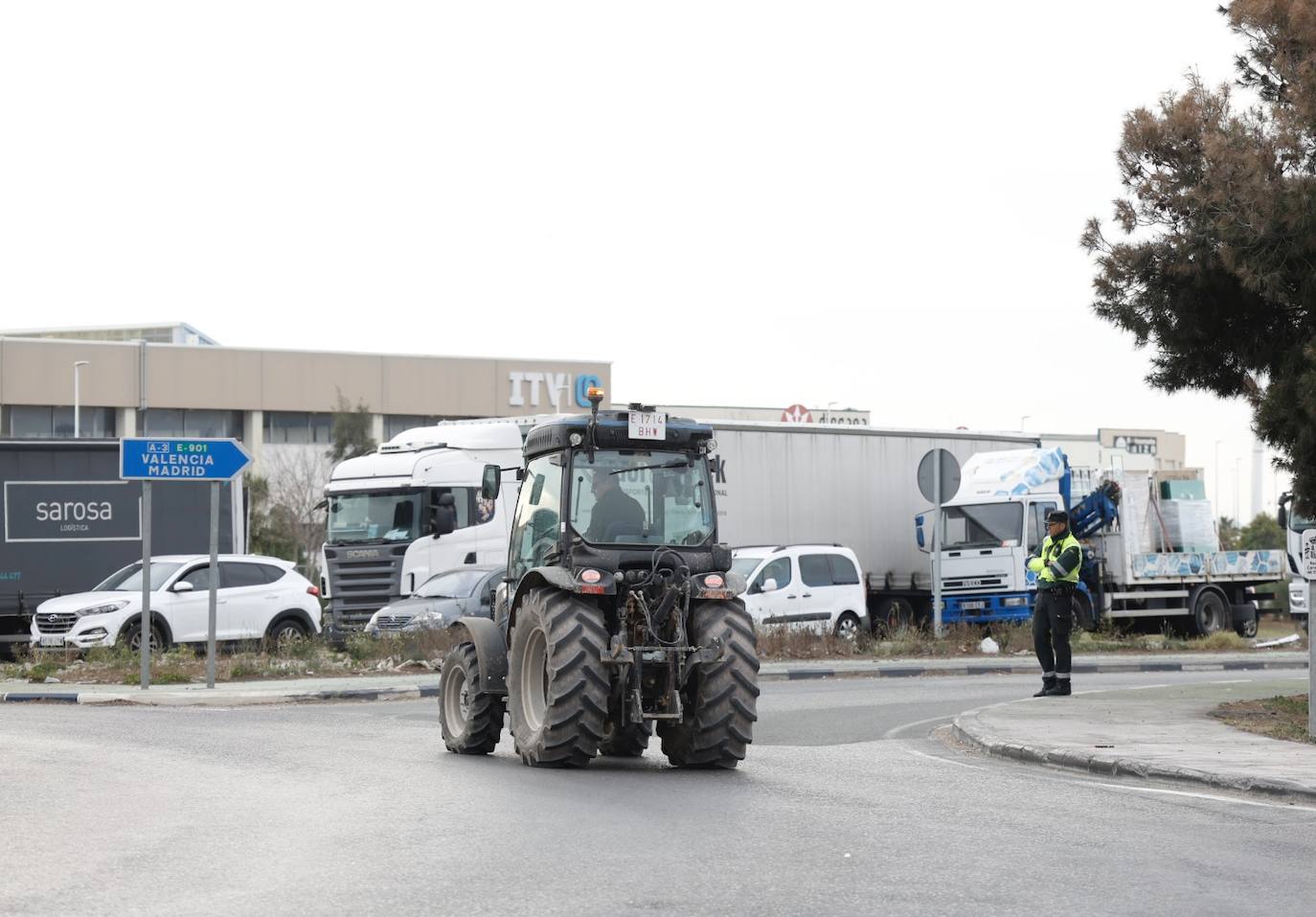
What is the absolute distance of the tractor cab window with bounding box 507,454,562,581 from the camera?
13102 mm

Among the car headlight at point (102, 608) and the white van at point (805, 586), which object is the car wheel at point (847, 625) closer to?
the white van at point (805, 586)

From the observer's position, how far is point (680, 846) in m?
8.68

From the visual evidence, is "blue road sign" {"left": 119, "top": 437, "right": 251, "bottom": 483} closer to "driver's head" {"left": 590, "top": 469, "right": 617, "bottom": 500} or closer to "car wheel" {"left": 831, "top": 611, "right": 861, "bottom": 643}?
"driver's head" {"left": 590, "top": 469, "right": 617, "bottom": 500}

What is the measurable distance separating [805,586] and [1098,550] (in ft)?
22.5

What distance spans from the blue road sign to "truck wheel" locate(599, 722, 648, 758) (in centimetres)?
833

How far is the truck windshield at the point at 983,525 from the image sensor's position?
1260 inches

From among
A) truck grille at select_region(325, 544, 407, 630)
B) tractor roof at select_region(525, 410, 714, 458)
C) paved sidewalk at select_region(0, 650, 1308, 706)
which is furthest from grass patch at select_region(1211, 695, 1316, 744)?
truck grille at select_region(325, 544, 407, 630)

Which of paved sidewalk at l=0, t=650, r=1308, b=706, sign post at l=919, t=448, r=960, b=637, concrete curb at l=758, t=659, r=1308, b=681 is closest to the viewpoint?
paved sidewalk at l=0, t=650, r=1308, b=706

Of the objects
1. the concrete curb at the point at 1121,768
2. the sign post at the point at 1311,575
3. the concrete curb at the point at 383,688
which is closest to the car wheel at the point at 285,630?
the concrete curb at the point at 383,688

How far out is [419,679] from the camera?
2214 centimetres

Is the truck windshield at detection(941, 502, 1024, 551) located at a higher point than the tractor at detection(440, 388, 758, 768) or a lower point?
higher

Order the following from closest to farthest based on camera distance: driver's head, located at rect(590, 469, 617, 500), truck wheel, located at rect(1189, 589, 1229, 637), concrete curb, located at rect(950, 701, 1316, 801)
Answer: concrete curb, located at rect(950, 701, 1316, 801)
driver's head, located at rect(590, 469, 617, 500)
truck wheel, located at rect(1189, 589, 1229, 637)

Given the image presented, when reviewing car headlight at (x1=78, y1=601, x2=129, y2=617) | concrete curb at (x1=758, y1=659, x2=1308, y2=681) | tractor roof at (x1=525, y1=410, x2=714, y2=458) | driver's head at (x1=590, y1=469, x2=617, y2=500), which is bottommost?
concrete curb at (x1=758, y1=659, x2=1308, y2=681)

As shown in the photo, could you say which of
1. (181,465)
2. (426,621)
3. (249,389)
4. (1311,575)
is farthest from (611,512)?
(249,389)
